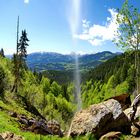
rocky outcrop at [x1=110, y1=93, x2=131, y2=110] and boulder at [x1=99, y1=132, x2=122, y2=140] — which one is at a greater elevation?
rocky outcrop at [x1=110, y1=93, x2=131, y2=110]

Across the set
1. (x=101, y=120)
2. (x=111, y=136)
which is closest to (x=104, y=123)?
(x=101, y=120)

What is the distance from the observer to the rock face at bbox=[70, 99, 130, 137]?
926 inches

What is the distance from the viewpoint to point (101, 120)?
2402 cm

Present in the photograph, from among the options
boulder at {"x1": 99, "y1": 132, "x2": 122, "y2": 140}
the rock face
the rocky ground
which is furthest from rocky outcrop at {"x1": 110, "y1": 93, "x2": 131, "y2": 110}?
boulder at {"x1": 99, "y1": 132, "x2": 122, "y2": 140}

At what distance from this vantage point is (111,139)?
2156cm

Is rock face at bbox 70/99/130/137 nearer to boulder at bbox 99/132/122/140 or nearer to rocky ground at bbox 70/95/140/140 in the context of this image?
rocky ground at bbox 70/95/140/140

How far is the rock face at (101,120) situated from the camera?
23.5 metres

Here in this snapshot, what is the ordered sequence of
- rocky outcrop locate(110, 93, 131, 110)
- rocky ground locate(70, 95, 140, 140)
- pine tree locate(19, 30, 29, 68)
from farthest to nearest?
pine tree locate(19, 30, 29, 68), rocky outcrop locate(110, 93, 131, 110), rocky ground locate(70, 95, 140, 140)

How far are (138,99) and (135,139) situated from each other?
20.2 ft

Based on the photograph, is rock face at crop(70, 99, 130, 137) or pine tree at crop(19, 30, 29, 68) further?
pine tree at crop(19, 30, 29, 68)

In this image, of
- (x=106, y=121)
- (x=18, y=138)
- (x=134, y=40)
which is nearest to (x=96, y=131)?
(x=106, y=121)

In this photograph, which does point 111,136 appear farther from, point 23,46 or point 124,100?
point 23,46

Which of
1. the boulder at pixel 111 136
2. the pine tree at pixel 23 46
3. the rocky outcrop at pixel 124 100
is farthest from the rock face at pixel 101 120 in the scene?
the pine tree at pixel 23 46

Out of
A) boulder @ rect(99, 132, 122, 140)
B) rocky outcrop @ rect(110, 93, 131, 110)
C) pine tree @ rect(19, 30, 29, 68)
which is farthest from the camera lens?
pine tree @ rect(19, 30, 29, 68)
